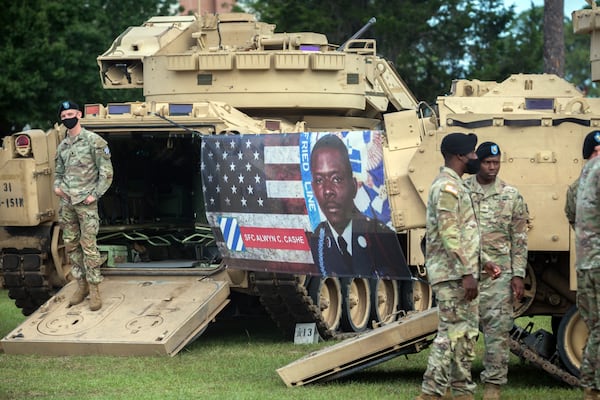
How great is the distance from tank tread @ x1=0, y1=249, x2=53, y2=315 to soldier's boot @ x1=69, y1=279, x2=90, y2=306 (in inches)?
32.1

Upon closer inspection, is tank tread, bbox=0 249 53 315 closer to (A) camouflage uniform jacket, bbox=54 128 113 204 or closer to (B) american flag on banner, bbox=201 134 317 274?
(A) camouflage uniform jacket, bbox=54 128 113 204

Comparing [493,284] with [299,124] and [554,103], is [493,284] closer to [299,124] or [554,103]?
[554,103]

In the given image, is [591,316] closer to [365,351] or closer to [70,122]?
[365,351]

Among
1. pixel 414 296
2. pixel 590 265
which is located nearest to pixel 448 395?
pixel 590 265

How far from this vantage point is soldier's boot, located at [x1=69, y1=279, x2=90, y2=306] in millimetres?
14227

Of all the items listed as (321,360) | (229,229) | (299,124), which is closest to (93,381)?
(321,360)

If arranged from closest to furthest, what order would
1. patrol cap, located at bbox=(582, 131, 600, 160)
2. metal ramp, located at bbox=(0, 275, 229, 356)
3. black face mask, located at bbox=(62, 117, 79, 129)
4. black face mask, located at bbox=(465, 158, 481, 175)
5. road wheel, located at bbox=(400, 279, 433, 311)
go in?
patrol cap, located at bbox=(582, 131, 600, 160) < black face mask, located at bbox=(465, 158, 481, 175) < metal ramp, located at bbox=(0, 275, 229, 356) < black face mask, located at bbox=(62, 117, 79, 129) < road wheel, located at bbox=(400, 279, 433, 311)

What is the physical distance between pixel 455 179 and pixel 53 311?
589cm

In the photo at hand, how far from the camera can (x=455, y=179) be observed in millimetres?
9445

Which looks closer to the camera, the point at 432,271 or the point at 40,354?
the point at 432,271

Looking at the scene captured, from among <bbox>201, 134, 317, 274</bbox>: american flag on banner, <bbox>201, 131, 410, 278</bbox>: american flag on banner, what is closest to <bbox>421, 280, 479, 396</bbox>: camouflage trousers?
<bbox>201, 131, 410, 278</bbox>: american flag on banner

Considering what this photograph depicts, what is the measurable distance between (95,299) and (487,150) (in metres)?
5.25

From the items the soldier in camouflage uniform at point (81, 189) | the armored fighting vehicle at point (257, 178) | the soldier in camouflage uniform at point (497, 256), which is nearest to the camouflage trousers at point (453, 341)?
the soldier in camouflage uniform at point (497, 256)

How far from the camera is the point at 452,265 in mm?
9375
